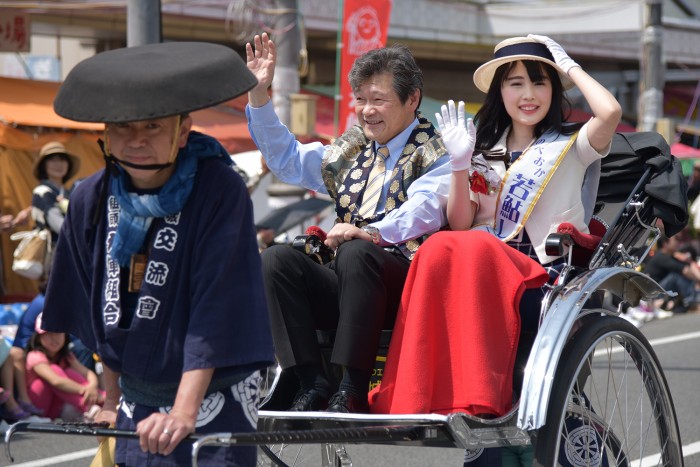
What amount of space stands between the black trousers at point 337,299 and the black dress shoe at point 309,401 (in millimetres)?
105

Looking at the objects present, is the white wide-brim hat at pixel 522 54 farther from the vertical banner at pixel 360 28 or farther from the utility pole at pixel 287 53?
the vertical banner at pixel 360 28

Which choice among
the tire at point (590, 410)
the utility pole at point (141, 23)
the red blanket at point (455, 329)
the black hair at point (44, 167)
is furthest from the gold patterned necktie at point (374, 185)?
the black hair at point (44, 167)

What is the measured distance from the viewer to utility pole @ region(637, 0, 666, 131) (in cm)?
1454

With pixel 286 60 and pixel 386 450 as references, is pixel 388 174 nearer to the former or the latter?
pixel 386 450

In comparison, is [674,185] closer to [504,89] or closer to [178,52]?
[504,89]

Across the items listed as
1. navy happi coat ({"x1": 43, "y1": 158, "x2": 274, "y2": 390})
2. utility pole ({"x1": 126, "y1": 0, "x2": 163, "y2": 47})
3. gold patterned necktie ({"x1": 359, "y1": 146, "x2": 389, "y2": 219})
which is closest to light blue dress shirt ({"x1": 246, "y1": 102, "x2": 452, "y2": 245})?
gold patterned necktie ({"x1": 359, "y1": 146, "x2": 389, "y2": 219})

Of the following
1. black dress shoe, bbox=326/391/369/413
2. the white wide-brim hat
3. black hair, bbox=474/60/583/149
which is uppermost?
the white wide-brim hat

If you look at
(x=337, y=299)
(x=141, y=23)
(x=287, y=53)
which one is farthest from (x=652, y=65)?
(x=337, y=299)

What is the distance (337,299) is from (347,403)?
1.45 ft

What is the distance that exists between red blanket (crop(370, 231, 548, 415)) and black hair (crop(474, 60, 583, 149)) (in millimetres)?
795

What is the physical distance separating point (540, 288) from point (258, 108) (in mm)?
1148

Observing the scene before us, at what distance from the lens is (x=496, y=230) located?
390 centimetres

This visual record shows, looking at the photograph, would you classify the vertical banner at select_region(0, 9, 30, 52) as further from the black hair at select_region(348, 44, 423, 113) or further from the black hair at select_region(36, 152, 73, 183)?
the black hair at select_region(348, 44, 423, 113)

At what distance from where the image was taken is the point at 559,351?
320cm
